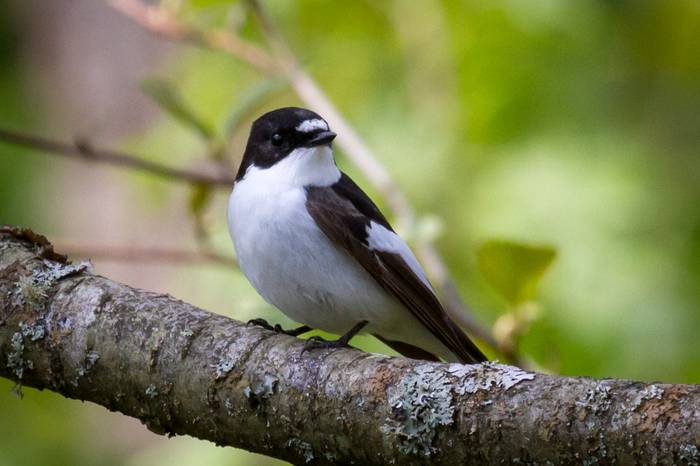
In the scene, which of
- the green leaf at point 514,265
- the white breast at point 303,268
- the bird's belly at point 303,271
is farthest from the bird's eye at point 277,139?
the green leaf at point 514,265

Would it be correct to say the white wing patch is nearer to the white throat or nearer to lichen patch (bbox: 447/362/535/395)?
the white throat

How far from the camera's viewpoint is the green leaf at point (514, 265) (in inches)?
122

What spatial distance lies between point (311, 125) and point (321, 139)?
4.0 inches

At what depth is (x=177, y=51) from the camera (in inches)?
273

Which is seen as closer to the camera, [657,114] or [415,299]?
[415,299]

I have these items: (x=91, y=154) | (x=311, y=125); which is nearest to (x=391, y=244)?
(x=311, y=125)

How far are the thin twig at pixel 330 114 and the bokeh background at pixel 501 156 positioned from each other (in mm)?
124

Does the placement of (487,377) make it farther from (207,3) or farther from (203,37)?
(207,3)

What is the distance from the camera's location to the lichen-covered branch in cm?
189

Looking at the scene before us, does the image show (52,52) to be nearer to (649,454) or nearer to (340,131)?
(340,131)

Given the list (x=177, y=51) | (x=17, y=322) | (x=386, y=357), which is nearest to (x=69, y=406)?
(x=177, y=51)

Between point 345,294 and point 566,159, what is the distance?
65.6 inches

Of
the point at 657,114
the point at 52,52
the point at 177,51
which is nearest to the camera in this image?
the point at 657,114

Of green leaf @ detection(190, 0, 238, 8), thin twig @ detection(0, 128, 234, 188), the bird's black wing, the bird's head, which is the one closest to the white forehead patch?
the bird's head
